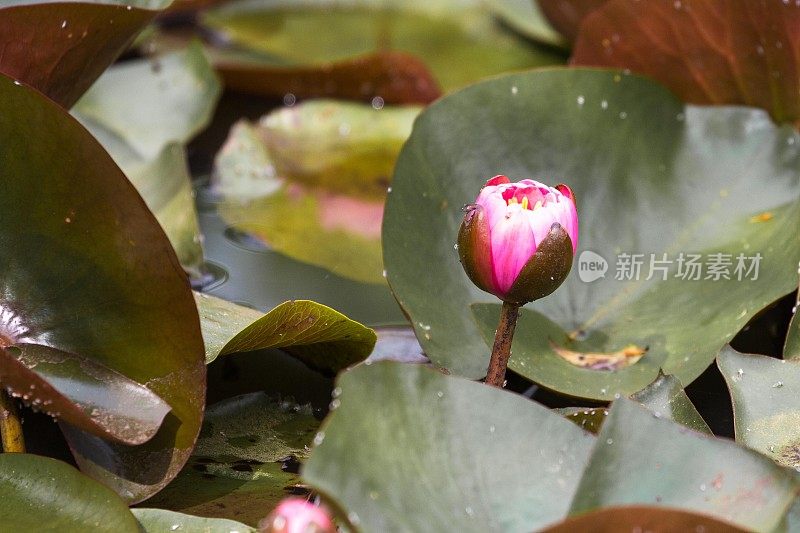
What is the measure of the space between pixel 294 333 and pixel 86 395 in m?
0.19

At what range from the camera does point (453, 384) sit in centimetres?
68

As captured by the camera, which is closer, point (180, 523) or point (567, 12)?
point (180, 523)

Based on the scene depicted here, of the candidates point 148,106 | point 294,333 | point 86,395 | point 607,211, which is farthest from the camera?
point 148,106

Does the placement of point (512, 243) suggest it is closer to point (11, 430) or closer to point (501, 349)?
point (501, 349)

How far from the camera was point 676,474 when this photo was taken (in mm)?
652

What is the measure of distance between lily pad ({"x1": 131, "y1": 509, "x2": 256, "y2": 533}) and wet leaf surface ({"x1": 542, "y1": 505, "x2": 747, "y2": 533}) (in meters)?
0.26

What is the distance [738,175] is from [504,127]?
0.27 meters

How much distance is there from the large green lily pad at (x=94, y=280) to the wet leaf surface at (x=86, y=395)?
0.01 m

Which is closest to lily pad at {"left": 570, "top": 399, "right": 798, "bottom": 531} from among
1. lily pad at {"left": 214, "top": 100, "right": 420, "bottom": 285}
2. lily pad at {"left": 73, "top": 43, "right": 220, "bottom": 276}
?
lily pad at {"left": 214, "top": 100, "right": 420, "bottom": 285}

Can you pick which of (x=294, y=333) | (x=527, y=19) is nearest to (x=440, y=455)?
(x=294, y=333)

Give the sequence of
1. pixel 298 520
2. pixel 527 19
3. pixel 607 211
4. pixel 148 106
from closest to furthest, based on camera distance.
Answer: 1. pixel 298 520
2. pixel 607 211
3. pixel 148 106
4. pixel 527 19

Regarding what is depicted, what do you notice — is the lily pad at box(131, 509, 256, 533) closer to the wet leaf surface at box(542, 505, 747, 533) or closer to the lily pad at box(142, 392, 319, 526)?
the lily pad at box(142, 392, 319, 526)

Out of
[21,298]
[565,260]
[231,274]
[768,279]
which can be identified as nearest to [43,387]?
[21,298]

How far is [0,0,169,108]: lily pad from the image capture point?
2.85ft
